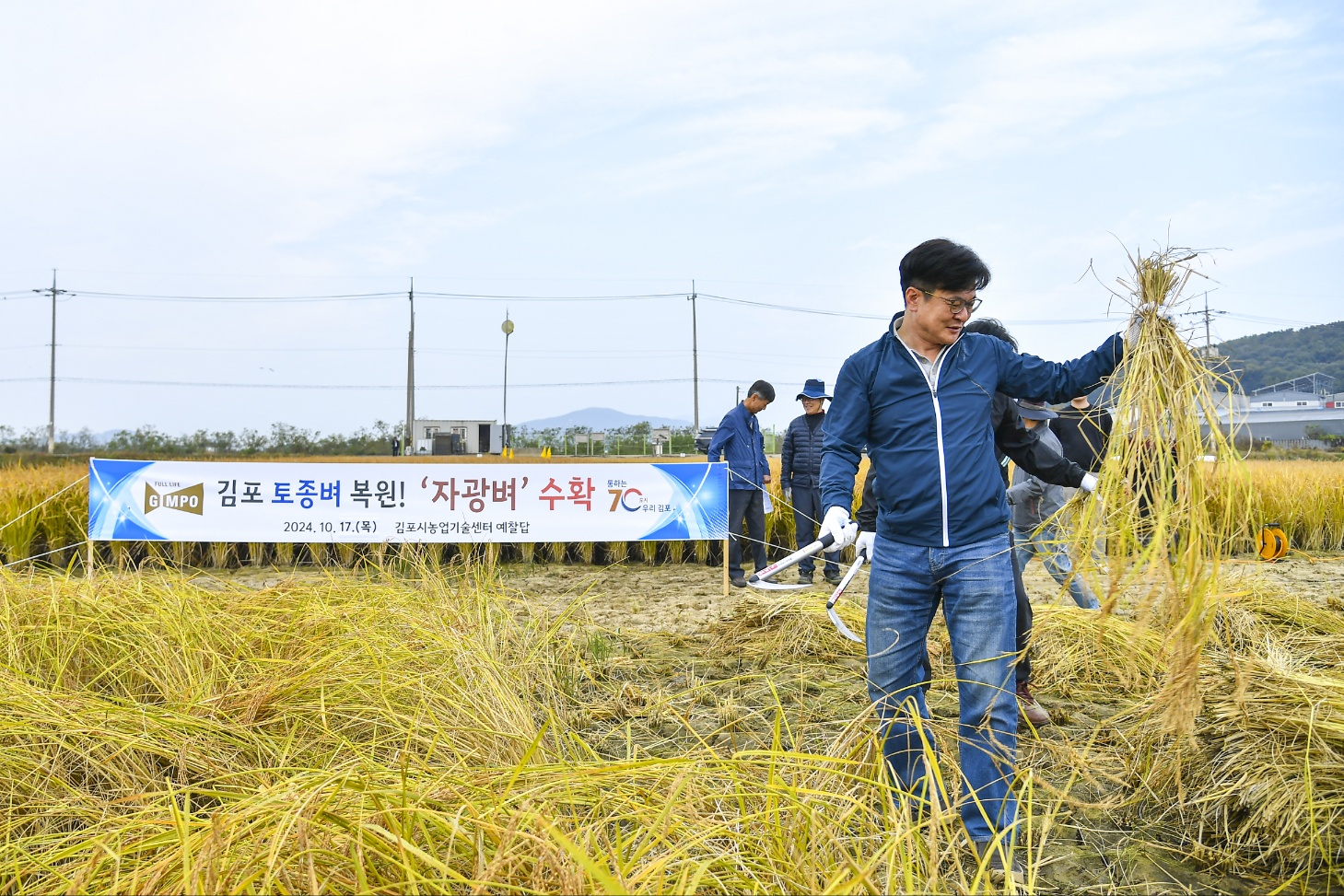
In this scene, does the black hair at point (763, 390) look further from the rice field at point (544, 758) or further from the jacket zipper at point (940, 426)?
the jacket zipper at point (940, 426)

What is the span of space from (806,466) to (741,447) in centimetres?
61

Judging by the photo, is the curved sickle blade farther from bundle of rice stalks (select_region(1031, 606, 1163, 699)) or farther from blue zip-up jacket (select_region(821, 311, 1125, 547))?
bundle of rice stalks (select_region(1031, 606, 1163, 699))

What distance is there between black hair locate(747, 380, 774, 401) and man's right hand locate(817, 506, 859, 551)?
5321 millimetres

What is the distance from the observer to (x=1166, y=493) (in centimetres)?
187

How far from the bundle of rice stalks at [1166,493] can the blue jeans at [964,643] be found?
37 cm

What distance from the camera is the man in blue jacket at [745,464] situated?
8.04m

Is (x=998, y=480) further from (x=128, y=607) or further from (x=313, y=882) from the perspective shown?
(x=128, y=607)

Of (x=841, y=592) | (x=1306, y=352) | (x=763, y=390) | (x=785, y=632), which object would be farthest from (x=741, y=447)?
(x=1306, y=352)

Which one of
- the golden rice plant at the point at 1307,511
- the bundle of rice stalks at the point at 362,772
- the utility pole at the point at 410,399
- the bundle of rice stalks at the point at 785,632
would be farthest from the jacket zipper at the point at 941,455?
the utility pole at the point at 410,399

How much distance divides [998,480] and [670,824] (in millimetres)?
1370

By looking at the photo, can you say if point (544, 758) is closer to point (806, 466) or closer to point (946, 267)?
point (946, 267)

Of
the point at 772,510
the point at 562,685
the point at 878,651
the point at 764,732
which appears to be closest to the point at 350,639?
the point at 562,685

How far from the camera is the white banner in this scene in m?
7.96

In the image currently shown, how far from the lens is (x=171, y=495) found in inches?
312
